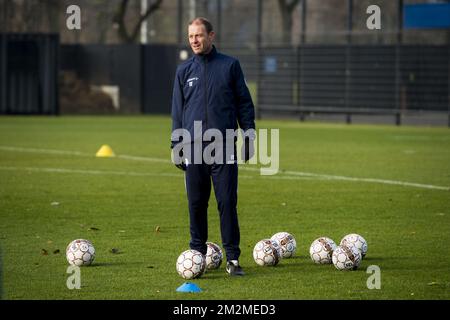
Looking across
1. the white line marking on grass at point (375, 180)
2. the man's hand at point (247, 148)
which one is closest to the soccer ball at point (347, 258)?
the man's hand at point (247, 148)

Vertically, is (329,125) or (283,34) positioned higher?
(283,34)

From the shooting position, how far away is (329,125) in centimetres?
3928

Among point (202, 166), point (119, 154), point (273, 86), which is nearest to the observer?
point (202, 166)

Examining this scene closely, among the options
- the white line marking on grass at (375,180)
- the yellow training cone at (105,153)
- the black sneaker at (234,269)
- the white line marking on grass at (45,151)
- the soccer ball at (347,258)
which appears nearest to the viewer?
the black sneaker at (234,269)

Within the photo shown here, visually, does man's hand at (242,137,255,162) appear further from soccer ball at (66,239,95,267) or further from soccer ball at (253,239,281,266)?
soccer ball at (66,239,95,267)

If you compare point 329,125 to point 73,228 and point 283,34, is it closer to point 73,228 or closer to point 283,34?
point 283,34

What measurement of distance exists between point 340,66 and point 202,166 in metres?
30.3

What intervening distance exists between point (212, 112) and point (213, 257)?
1.45 m

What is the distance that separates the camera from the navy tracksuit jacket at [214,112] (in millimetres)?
10289

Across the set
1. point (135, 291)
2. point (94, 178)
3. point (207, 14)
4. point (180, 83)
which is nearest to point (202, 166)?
point (180, 83)

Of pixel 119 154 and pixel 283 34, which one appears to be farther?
pixel 283 34

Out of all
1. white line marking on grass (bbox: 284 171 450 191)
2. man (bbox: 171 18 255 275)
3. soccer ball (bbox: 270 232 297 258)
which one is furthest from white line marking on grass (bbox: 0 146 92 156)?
man (bbox: 171 18 255 275)

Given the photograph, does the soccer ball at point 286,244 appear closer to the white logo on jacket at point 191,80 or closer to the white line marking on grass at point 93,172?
the white logo on jacket at point 191,80

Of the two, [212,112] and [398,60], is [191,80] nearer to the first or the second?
[212,112]
